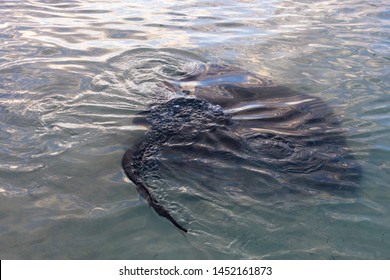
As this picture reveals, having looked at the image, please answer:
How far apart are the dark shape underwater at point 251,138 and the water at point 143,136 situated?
0.15 meters

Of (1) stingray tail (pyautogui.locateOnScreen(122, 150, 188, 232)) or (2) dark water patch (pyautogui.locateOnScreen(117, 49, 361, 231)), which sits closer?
(1) stingray tail (pyautogui.locateOnScreen(122, 150, 188, 232))

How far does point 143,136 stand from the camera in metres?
4.66

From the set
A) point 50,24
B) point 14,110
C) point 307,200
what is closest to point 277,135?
point 307,200

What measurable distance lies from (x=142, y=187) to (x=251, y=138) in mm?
1523

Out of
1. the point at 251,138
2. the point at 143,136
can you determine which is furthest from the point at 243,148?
the point at 143,136

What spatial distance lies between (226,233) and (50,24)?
317 inches

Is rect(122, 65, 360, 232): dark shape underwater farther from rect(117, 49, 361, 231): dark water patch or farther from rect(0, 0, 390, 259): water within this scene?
rect(0, 0, 390, 259): water

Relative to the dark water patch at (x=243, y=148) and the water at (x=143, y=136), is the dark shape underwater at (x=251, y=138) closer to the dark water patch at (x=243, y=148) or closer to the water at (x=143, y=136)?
the dark water patch at (x=243, y=148)

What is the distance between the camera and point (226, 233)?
10.5 feet

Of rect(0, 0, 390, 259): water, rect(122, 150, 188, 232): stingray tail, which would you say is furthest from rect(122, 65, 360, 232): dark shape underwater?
rect(0, 0, 390, 259): water

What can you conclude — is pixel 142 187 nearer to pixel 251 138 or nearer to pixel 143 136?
pixel 143 136

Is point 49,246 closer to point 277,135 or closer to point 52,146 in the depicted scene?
point 52,146

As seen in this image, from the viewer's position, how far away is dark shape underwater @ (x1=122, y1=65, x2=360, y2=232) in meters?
3.89

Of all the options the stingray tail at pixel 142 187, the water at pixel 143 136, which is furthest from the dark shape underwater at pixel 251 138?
the water at pixel 143 136
